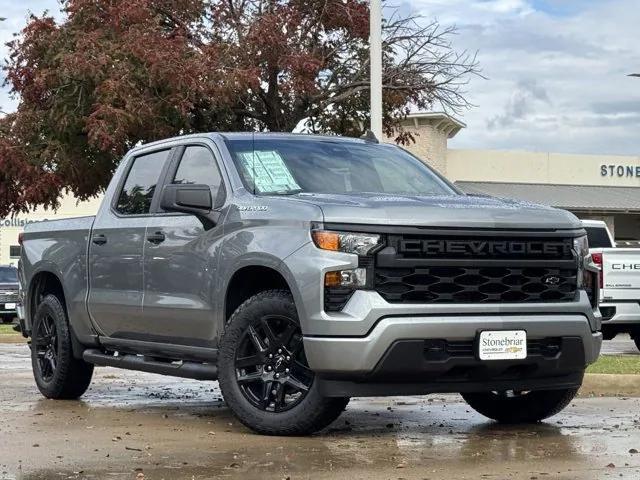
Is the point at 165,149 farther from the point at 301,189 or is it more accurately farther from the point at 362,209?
the point at 362,209

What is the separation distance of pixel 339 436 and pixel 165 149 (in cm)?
287

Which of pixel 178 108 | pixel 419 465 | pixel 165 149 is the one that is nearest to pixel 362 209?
pixel 419 465

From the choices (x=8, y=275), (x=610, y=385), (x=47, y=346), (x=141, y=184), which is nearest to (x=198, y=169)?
(x=141, y=184)

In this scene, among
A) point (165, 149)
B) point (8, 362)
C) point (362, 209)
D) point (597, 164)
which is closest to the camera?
point (362, 209)

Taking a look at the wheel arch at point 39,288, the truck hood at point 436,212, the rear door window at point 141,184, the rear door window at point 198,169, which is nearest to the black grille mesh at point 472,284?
the truck hood at point 436,212

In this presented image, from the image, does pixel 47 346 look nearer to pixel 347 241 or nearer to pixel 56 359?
pixel 56 359

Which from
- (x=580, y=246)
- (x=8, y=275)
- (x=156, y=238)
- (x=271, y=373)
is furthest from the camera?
(x=8, y=275)

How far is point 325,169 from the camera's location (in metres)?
9.20

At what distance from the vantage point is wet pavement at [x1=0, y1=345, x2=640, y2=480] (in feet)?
22.9

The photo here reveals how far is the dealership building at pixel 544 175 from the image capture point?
43781 millimetres

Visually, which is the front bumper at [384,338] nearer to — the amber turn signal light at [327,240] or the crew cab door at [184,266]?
the amber turn signal light at [327,240]

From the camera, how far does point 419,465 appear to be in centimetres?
719

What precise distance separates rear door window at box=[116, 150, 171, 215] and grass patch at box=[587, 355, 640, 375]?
483 cm

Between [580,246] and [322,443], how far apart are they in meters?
2.10
